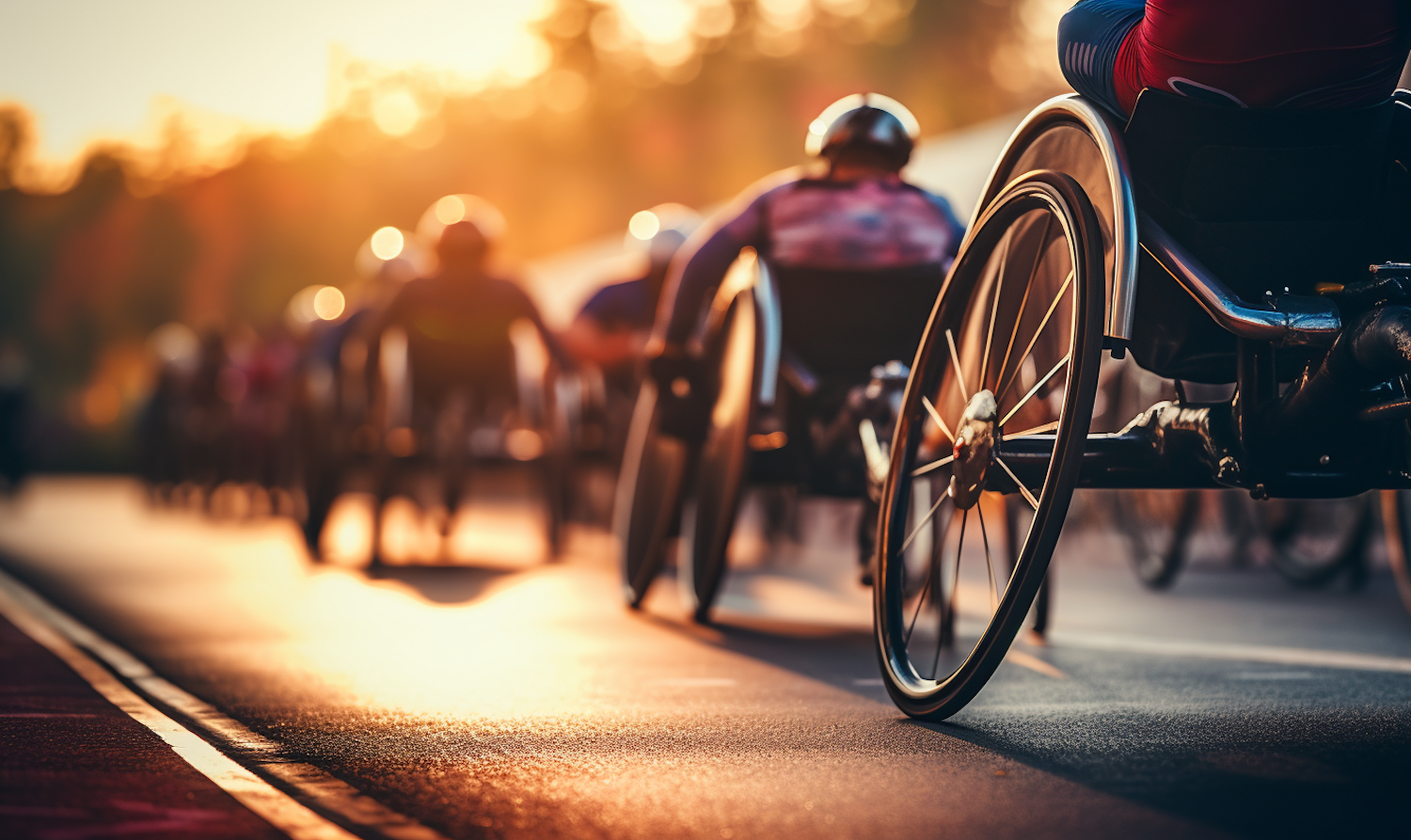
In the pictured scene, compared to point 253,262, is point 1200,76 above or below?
below

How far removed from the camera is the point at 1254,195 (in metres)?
3.66

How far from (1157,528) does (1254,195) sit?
5.27m

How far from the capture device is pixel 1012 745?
373cm

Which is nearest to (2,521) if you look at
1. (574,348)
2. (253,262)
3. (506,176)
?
(574,348)

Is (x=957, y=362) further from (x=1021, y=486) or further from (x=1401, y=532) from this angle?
(x=1401, y=532)

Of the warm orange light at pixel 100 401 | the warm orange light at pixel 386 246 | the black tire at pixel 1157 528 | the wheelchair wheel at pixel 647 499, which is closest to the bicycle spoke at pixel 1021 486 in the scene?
the wheelchair wheel at pixel 647 499

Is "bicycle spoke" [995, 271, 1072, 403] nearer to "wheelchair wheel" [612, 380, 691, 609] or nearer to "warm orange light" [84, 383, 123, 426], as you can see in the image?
"wheelchair wheel" [612, 380, 691, 609]

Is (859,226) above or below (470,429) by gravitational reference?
above

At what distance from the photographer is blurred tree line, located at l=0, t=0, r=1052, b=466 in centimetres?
5591

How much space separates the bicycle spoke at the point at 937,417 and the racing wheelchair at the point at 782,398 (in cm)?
116

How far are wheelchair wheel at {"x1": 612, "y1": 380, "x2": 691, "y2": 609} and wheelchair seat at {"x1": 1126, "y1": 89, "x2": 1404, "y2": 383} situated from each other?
3.26 m

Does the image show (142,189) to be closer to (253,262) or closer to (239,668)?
(253,262)

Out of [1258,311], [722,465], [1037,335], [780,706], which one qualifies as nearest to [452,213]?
[722,465]

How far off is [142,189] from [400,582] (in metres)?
60.0
